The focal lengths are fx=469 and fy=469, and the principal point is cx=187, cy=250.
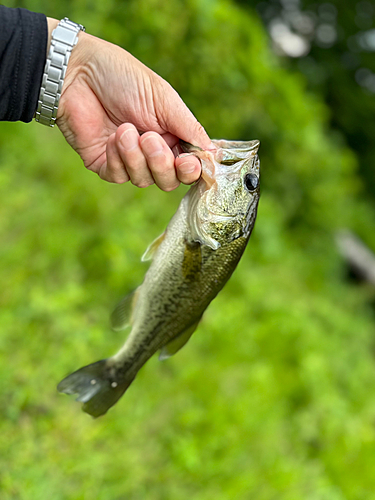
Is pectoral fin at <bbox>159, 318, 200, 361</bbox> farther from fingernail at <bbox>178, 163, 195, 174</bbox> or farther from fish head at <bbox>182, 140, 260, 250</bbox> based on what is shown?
fingernail at <bbox>178, 163, 195, 174</bbox>

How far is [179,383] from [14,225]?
1806 millimetres

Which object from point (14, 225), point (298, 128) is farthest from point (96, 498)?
point (298, 128)

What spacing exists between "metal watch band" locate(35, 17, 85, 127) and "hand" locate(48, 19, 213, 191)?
46 millimetres

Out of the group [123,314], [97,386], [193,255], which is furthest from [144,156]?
[97,386]

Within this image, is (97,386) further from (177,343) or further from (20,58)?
(20,58)

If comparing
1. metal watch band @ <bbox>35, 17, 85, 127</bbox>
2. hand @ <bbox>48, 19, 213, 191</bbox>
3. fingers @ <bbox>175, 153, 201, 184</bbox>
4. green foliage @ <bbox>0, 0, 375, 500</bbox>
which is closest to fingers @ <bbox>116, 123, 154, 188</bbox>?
hand @ <bbox>48, 19, 213, 191</bbox>

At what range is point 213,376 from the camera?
162 inches

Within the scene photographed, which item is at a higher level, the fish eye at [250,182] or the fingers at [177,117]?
the fingers at [177,117]

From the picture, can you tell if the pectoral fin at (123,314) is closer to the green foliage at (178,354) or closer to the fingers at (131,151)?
the fingers at (131,151)

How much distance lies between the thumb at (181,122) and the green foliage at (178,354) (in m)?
1.85

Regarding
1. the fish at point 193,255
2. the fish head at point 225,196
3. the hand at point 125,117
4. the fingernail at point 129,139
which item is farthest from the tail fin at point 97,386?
the fingernail at point 129,139

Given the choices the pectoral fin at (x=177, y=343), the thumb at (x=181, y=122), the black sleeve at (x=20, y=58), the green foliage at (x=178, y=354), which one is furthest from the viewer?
the green foliage at (x=178, y=354)

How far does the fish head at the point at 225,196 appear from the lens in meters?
1.83

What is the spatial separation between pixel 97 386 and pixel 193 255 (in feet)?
2.23
